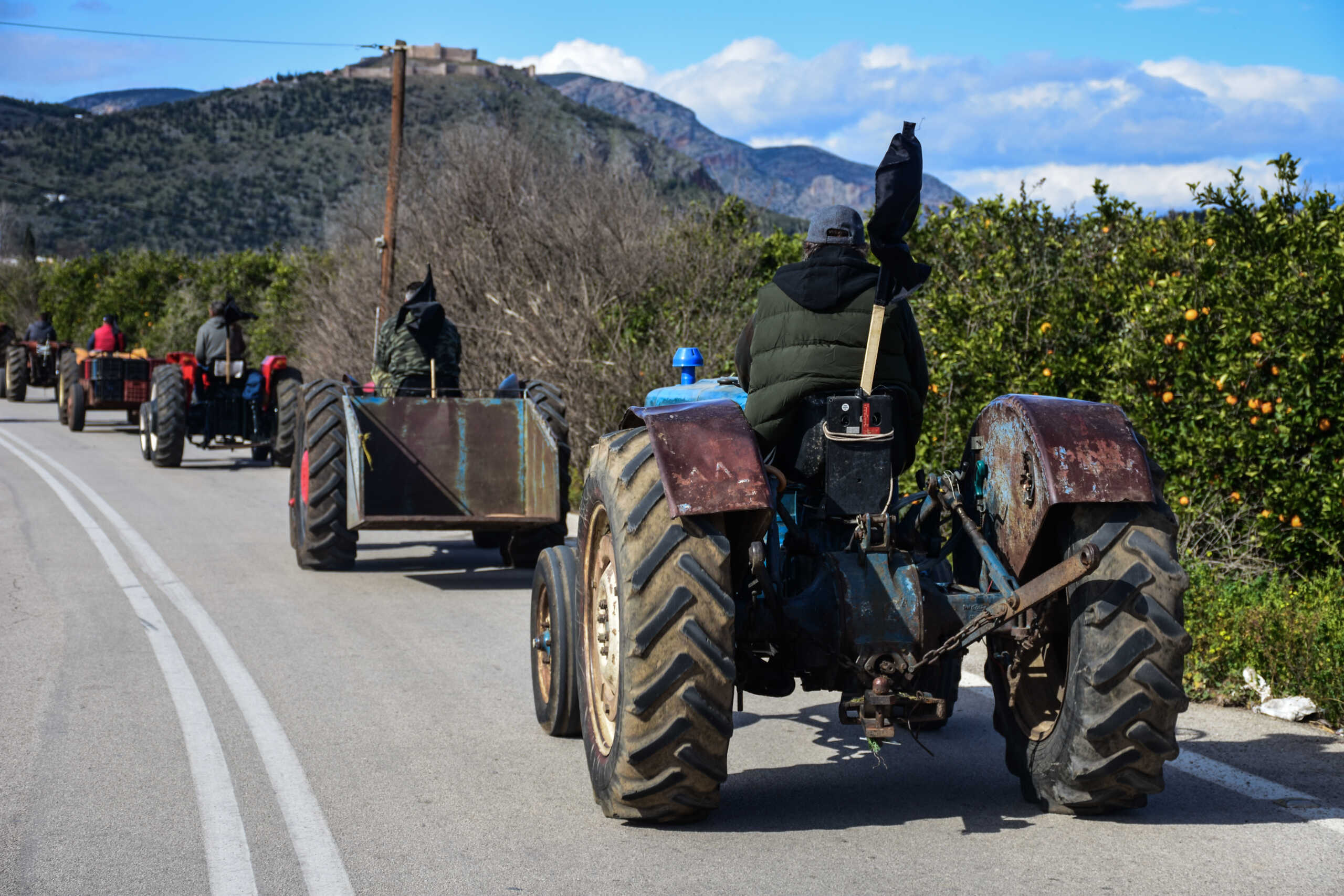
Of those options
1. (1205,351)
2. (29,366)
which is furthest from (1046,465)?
(29,366)

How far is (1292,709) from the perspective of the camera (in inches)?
257

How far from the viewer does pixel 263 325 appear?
3550 centimetres

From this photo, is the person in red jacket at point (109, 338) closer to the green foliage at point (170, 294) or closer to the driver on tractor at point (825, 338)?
the green foliage at point (170, 294)

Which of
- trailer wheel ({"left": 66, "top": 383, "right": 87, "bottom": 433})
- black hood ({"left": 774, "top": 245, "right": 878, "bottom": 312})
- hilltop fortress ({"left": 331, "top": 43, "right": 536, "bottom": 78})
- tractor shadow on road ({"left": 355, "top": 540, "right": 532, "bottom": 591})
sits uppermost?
hilltop fortress ({"left": 331, "top": 43, "right": 536, "bottom": 78})

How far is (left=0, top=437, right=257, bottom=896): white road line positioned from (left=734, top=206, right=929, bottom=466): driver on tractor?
2.41m

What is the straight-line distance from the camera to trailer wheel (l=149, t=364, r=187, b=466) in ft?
61.8

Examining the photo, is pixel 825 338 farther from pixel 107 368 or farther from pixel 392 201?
pixel 107 368

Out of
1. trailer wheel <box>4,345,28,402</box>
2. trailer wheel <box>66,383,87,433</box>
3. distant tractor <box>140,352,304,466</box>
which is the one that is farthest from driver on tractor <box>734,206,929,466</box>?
trailer wheel <box>4,345,28,402</box>

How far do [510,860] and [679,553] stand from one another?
3.81 ft

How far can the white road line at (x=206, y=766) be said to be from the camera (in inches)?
179

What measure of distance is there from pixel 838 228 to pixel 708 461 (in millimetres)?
1190

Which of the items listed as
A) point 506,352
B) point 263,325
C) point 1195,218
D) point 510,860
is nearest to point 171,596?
point 510,860

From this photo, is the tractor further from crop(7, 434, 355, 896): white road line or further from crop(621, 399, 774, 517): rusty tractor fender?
crop(7, 434, 355, 896): white road line

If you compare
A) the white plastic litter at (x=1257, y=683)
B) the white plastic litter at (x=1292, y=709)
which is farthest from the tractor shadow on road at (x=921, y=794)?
the white plastic litter at (x=1257, y=683)
